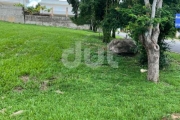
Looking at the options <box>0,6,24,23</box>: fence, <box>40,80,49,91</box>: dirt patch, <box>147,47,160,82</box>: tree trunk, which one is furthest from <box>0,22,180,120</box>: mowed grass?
<box>0,6,24,23</box>: fence

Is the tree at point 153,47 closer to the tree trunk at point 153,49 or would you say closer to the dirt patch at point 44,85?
the tree trunk at point 153,49

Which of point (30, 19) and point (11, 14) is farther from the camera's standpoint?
point (30, 19)

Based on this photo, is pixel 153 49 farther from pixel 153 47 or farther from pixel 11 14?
pixel 11 14

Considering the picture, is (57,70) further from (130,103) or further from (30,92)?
(130,103)

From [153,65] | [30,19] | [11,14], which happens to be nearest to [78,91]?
[153,65]

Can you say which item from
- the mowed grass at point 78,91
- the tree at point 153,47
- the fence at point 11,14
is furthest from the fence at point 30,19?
the tree at point 153,47

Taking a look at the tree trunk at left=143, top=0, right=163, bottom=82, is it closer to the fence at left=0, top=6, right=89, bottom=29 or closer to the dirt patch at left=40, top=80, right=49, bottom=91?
the dirt patch at left=40, top=80, right=49, bottom=91

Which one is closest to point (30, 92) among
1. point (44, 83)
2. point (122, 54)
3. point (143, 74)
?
point (44, 83)

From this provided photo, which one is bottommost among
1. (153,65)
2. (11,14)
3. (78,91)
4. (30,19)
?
(78,91)

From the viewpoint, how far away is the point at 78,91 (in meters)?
3.75

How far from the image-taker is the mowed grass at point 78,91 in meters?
2.98

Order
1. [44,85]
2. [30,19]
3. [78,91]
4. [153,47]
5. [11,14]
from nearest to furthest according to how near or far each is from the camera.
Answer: [78,91] → [44,85] → [153,47] → [11,14] → [30,19]

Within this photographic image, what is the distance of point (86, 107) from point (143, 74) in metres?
2.25

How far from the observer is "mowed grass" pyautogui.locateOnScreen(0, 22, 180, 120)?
9.77ft
